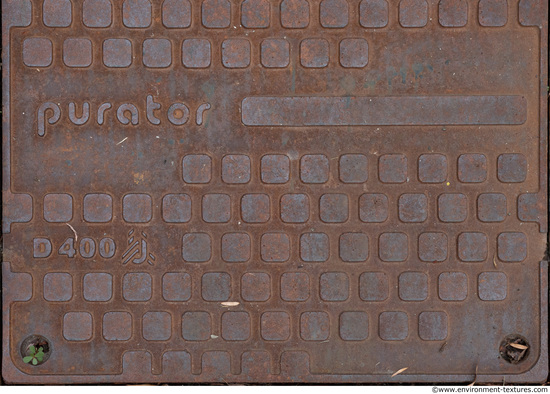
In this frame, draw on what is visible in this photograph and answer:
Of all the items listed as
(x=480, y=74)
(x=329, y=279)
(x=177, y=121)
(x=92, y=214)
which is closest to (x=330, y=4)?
(x=480, y=74)

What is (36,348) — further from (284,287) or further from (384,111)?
(384,111)

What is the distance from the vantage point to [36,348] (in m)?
2.09

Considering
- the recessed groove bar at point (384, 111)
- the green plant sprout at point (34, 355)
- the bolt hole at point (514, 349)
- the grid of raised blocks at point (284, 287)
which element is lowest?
the bolt hole at point (514, 349)

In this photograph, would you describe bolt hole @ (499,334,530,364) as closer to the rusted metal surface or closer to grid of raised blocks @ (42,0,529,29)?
the rusted metal surface

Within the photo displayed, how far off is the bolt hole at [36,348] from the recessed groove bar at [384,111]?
1398 mm

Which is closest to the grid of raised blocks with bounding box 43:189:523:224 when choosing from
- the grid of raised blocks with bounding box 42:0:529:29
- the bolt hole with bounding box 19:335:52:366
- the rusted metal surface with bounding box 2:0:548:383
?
the rusted metal surface with bounding box 2:0:548:383

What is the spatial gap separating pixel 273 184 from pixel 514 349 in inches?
54.0

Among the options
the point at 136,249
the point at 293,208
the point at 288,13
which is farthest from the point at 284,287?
the point at 288,13

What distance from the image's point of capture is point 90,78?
2.03m

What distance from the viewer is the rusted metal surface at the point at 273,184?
2.03m

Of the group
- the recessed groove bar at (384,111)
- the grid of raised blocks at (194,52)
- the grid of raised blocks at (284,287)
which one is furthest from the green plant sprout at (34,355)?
the recessed groove bar at (384,111)

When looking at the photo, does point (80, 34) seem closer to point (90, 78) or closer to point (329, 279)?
point (90, 78)

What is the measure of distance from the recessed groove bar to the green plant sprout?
1442 millimetres

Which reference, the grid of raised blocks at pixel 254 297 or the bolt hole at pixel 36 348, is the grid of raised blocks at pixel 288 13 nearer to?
the grid of raised blocks at pixel 254 297
